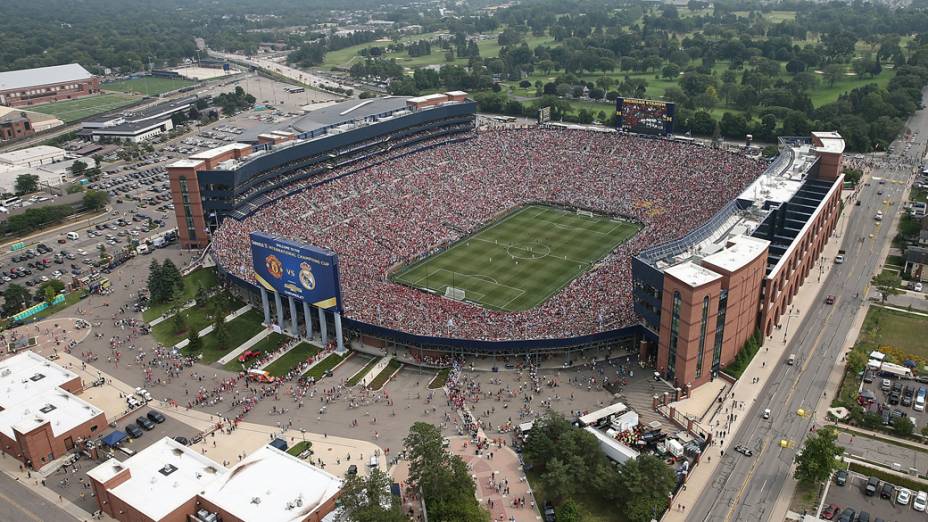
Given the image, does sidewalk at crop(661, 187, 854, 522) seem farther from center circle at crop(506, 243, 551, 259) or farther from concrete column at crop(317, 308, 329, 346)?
concrete column at crop(317, 308, 329, 346)

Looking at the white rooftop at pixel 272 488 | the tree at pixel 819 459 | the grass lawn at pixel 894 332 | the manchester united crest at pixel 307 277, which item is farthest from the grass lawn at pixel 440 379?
the grass lawn at pixel 894 332

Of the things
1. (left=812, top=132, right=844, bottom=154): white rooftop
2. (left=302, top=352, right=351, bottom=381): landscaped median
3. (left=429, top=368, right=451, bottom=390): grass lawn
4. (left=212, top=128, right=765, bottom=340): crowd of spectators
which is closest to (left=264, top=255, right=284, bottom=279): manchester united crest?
(left=212, top=128, right=765, bottom=340): crowd of spectators

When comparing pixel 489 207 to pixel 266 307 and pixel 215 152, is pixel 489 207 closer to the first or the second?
pixel 215 152

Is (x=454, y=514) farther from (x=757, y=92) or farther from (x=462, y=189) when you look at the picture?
(x=757, y=92)

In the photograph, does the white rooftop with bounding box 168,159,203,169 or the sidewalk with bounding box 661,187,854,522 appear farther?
the white rooftop with bounding box 168,159,203,169

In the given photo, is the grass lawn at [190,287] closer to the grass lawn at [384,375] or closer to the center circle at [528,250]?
the grass lawn at [384,375]

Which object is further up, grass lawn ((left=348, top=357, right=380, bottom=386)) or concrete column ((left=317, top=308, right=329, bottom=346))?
concrete column ((left=317, top=308, right=329, bottom=346))
